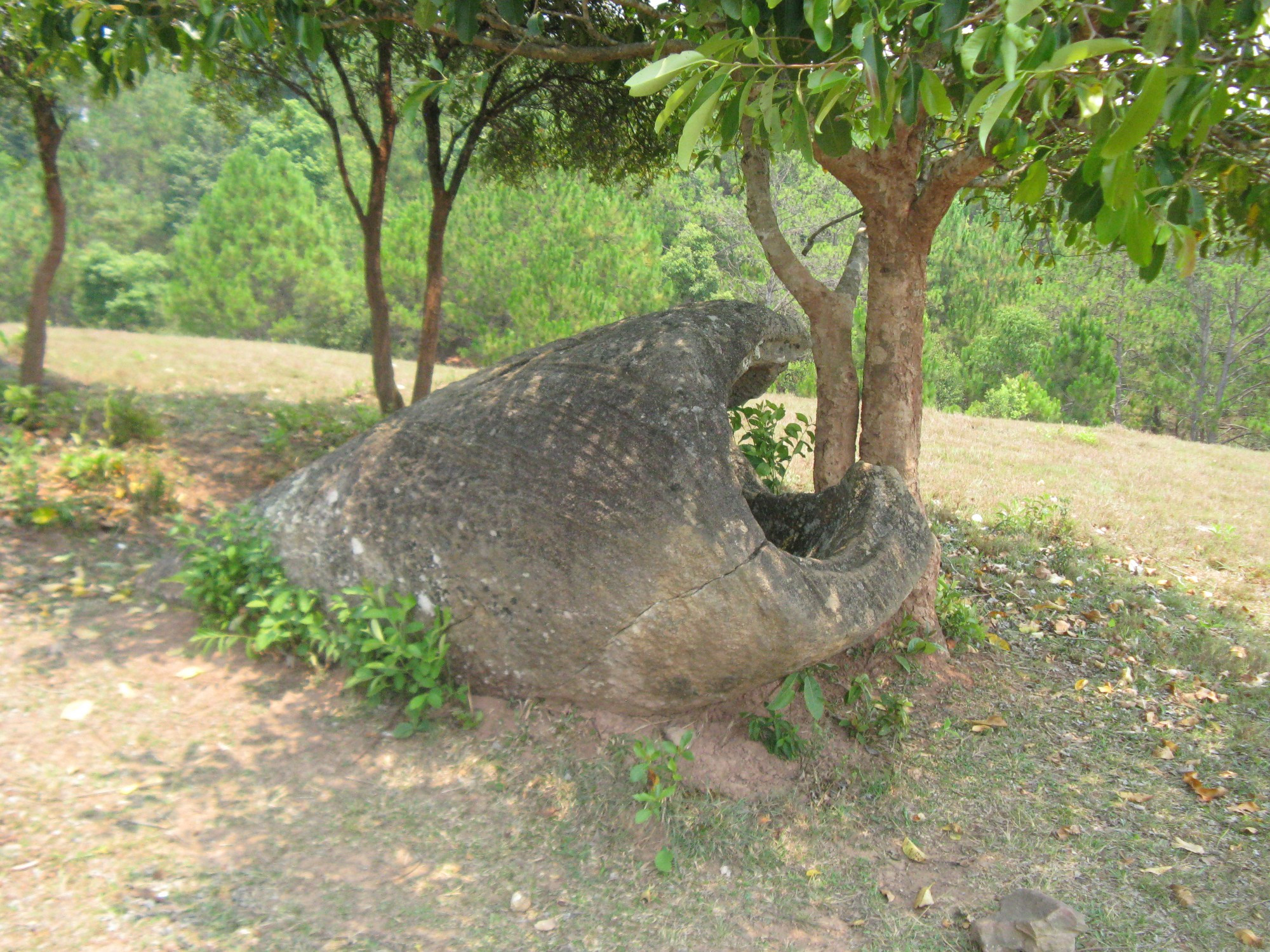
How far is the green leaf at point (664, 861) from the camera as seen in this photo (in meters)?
3.01

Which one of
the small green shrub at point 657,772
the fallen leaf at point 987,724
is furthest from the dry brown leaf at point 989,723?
the small green shrub at point 657,772

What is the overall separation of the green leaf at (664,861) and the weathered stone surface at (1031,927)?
1051 mm

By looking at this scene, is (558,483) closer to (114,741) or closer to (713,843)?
(713,843)

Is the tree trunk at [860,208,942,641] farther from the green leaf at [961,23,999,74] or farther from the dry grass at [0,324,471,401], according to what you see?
the dry grass at [0,324,471,401]

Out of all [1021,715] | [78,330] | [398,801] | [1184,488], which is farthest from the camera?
[78,330]

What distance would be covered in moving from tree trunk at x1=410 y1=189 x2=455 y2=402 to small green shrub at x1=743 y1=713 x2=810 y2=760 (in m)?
4.29

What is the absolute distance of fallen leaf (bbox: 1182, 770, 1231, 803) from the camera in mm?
3721

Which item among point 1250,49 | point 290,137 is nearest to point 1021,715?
point 1250,49

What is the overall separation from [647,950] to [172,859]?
5.12 feet

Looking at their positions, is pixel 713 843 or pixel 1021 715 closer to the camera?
pixel 713 843

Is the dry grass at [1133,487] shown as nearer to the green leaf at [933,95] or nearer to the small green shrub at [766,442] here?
the small green shrub at [766,442]

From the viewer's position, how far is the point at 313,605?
146 inches

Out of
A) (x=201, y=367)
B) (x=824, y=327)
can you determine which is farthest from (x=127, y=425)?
Answer: (x=824, y=327)

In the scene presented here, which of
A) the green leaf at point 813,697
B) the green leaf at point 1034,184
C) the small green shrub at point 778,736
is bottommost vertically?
the small green shrub at point 778,736
